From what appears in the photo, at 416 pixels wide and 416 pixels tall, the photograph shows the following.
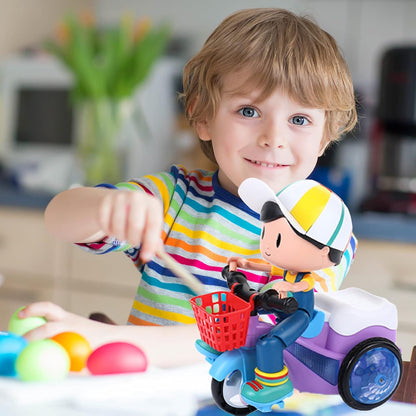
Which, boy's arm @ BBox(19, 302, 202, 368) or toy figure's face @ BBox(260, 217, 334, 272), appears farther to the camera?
boy's arm @ BBox(19, 302, 202, 368)

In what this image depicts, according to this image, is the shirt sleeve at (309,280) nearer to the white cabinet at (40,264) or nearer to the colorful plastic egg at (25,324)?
the colorful plastic egg at (25,324)

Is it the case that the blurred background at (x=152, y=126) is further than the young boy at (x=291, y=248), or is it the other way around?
the blurred background at (x=152, y=126)

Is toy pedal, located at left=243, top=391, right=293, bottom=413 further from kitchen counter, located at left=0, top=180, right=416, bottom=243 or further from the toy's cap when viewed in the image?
kitchen counter, located at left=0, top=180, right=416, bottom=243

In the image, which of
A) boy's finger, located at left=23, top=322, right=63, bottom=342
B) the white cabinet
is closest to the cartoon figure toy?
boy's finger, located at left=23, top=322, right=63, bottom=342

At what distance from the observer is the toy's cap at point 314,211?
0.88ft

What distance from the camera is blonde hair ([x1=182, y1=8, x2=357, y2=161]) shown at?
35 cm

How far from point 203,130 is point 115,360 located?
17 cm

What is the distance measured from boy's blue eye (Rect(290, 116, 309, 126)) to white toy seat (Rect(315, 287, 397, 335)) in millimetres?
102

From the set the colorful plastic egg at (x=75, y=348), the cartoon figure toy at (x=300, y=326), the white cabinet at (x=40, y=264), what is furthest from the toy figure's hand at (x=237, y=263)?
the white cabinet at (x=40, y=264)

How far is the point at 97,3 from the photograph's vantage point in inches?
88.5

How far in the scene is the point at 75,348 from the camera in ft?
1.21

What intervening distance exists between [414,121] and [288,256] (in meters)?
1.18

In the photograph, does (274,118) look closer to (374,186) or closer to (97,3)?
(374,186)

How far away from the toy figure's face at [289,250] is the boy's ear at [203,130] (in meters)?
0.15
